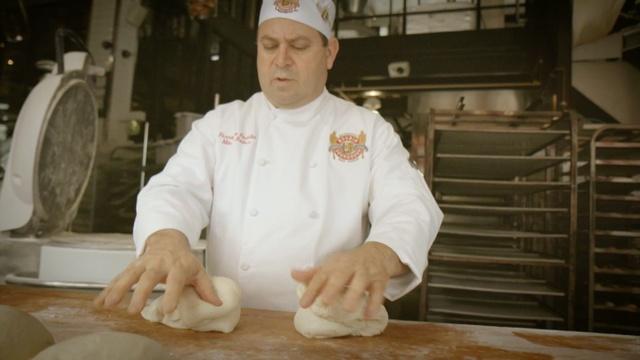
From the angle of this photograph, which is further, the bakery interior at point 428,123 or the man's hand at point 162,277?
the bakery interior at point 428,123

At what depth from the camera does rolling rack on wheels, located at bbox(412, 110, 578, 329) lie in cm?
205

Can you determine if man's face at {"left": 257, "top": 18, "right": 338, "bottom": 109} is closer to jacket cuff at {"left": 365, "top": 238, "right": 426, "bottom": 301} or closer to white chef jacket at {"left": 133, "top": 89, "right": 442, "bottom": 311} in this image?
white chef jacket at {"left": 133, "top": 89, "right": 442, "bottom": 311}

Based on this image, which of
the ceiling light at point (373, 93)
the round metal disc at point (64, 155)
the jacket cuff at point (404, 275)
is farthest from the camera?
the ceiling light at point (373, 93)

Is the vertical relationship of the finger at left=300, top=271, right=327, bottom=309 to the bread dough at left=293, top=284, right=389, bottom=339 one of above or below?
above

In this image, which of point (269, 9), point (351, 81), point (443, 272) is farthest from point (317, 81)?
point (443, 272)

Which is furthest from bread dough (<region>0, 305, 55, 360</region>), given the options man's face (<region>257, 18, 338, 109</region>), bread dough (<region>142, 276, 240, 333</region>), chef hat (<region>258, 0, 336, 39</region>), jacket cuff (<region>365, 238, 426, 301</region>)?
chef hat (<region>258, 0, 336, 39</region>)

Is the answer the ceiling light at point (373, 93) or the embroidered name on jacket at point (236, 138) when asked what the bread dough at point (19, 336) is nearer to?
the embroidered name on jacket at point (236, 138)

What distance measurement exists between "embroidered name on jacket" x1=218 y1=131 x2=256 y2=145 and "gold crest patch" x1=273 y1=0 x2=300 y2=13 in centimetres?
47

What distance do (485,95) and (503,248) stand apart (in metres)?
0.95

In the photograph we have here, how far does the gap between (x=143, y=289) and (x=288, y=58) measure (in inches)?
36.8

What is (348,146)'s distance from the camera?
1.63 m

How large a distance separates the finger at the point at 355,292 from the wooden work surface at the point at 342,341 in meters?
0.13

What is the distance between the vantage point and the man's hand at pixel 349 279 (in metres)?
0.87

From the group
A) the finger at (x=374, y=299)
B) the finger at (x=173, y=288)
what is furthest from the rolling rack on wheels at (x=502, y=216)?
the finger at (x=173, y=288)
